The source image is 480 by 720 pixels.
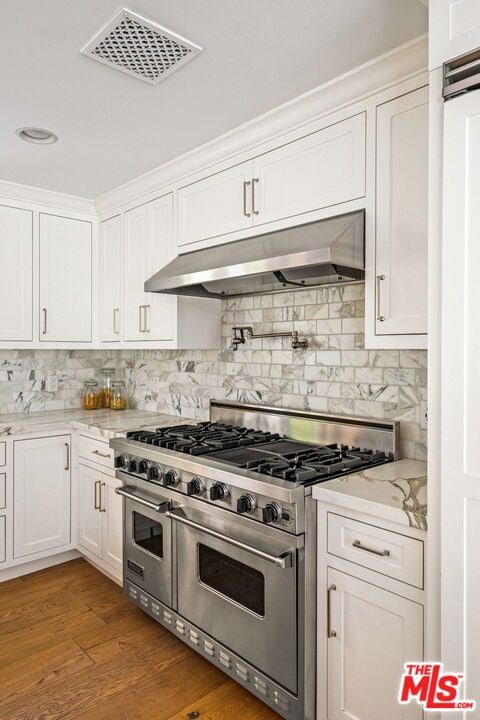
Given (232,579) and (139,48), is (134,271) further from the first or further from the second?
(232,579)

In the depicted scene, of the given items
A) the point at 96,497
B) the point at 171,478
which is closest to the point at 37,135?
the point at 171,478

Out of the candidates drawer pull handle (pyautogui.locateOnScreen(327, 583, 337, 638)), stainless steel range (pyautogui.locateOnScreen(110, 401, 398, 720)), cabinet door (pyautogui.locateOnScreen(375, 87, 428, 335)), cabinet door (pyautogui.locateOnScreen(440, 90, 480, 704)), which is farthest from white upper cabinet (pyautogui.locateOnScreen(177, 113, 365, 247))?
drawer pull handle (pyautogui.locateOnScreen(327, 583, 337, 638))

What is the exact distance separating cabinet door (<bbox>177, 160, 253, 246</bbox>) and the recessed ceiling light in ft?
2.36

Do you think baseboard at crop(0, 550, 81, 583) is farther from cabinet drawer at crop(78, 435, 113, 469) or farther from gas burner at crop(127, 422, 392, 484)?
gas burner at crop(127, 422, 392, 484)

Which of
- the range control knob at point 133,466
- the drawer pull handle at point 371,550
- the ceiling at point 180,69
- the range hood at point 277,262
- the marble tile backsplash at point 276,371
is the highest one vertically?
the ceiling at point 180,69

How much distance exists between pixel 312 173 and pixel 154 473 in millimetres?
1548

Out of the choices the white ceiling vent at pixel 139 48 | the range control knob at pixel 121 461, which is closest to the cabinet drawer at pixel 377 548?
the range control knob at pixel 121 461

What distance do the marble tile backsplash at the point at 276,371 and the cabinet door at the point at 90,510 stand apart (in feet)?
2.29

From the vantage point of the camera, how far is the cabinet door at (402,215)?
1.79 meters

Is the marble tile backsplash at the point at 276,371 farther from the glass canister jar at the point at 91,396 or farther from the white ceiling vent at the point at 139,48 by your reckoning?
the white ceiling vent at the point at 139,48

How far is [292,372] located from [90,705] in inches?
67.0

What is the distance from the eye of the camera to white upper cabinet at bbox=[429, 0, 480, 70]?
1.29 m

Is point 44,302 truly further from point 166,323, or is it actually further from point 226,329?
point 226,329

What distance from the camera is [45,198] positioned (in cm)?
341
